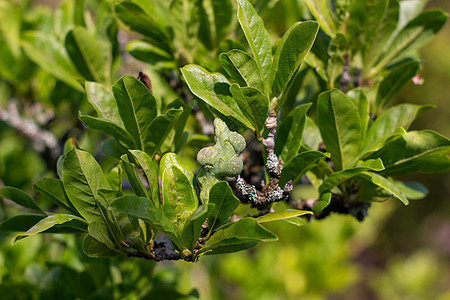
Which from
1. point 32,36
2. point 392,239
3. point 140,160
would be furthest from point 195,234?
point 392,239

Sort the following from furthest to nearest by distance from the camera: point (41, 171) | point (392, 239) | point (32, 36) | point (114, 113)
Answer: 1. point (392, 239)
2. point (41, 171)
3. point (32, 36)
4. point (114, 113)

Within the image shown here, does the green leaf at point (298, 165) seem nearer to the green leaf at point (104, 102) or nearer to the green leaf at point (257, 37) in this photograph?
the green leaf at point (257, 37)

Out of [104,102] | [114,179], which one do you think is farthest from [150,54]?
[114,179]

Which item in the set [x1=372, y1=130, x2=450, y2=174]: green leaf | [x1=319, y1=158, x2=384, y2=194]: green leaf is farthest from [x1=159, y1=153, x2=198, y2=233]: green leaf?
[x1=372, y1=130, x2=450, y2=174]: green leaf

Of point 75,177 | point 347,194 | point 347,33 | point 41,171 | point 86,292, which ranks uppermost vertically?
point 347,33

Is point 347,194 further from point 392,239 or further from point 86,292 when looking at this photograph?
point 392,239

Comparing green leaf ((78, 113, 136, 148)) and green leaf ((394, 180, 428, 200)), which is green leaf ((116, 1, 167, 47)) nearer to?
green leaf ((78, 113, 136, 148))

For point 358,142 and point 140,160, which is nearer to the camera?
point 140,160
